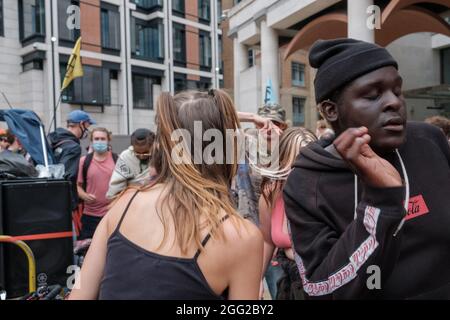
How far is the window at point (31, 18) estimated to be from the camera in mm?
24859

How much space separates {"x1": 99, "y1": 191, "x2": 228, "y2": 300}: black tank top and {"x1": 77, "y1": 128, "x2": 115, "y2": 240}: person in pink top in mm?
4104

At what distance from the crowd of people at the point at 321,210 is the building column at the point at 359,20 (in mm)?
9240

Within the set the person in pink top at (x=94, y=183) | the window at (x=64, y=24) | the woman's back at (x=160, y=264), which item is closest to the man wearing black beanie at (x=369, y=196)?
the woman's back at (x=160, y=264)

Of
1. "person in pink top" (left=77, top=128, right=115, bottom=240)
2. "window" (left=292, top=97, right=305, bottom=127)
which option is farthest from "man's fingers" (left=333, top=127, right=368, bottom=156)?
"window" (left=292, top=97, right=305, bottom=127)

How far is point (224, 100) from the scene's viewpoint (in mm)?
1548

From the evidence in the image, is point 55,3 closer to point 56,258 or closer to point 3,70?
point 3,70

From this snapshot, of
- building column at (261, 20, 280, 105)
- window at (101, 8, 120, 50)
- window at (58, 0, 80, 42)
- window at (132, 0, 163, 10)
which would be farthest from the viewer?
window at (132, 0, 163, 10)

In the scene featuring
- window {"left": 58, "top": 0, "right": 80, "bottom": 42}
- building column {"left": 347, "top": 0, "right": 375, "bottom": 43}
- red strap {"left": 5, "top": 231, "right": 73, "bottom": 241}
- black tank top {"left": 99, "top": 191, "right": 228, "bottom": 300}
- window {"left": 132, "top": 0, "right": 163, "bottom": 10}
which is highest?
window {"left": 132, "top": 0, "right": 163, "bottom": 10}

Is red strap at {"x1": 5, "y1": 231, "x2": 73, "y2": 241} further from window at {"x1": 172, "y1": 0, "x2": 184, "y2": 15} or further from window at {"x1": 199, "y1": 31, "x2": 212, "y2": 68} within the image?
window at {"x1": 199, "y1": 31, "x2": 212, "y2": 68}

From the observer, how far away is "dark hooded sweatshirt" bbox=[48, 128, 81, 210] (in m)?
5.04

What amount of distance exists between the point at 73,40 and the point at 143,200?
2752cm

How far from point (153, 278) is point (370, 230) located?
66 cm

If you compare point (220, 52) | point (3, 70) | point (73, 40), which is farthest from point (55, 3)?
point (220, 52)

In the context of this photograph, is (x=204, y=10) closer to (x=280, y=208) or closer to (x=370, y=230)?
(x=280, y=208)
